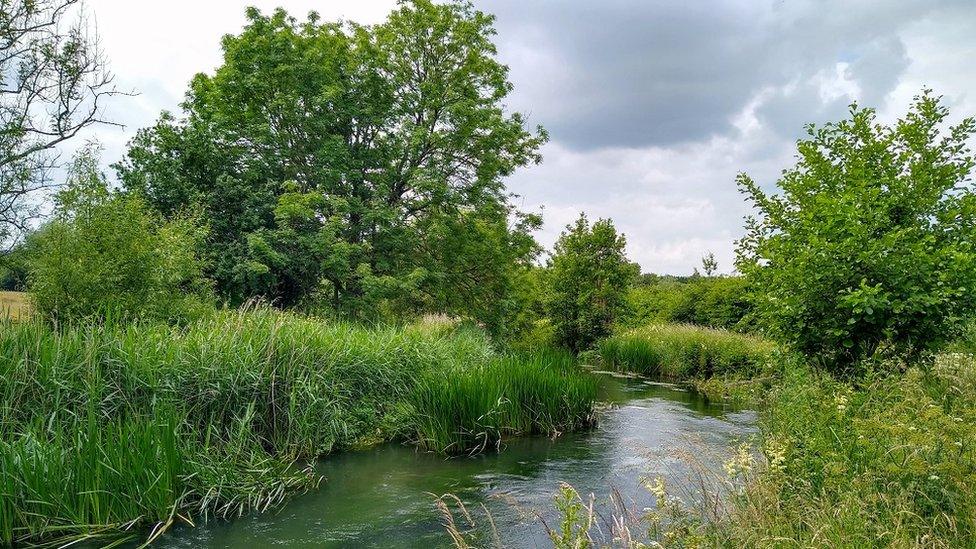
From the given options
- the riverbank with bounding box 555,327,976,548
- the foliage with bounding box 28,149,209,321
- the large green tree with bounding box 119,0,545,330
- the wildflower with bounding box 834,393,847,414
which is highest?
the large green tree with bounding box 119,0,545,330

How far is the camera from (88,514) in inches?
218

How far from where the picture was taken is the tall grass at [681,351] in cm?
1662

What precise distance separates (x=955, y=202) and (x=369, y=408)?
28.0ft

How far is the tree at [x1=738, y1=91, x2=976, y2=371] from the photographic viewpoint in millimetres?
6410

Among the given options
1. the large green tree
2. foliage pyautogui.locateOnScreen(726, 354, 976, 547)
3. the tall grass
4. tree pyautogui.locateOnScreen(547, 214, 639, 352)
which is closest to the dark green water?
foliage pyautogui.locateOnScreen(726, 354, 976, 547)

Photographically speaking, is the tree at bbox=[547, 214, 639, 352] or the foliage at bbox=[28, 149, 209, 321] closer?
the foliage at bbox=[28, 149, 209, 321]

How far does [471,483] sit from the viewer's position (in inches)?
302

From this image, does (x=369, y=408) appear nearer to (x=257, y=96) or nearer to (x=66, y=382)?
(x=66, y=382)

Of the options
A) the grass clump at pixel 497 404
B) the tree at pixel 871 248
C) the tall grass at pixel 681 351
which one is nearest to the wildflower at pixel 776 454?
the tree at pixel 871 248

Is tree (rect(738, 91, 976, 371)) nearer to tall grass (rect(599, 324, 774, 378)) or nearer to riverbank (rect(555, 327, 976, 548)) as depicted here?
riverbank (rect(555, 327, 976, 548))

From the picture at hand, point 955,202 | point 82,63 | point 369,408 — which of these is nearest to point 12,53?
point 82,63

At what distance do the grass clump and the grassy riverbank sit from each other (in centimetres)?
3

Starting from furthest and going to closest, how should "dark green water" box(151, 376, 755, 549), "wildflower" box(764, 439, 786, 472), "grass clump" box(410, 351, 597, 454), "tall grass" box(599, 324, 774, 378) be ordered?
"tall grass" box(599, 324, 774, 378) < "grass clump" box(410, 351, 597, 454) < "dark green water" box(151, 376, 755, 549) < "wildflower" box(764, 439, 786, 472)

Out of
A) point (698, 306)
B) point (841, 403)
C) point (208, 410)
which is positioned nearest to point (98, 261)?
point (208, 410)
